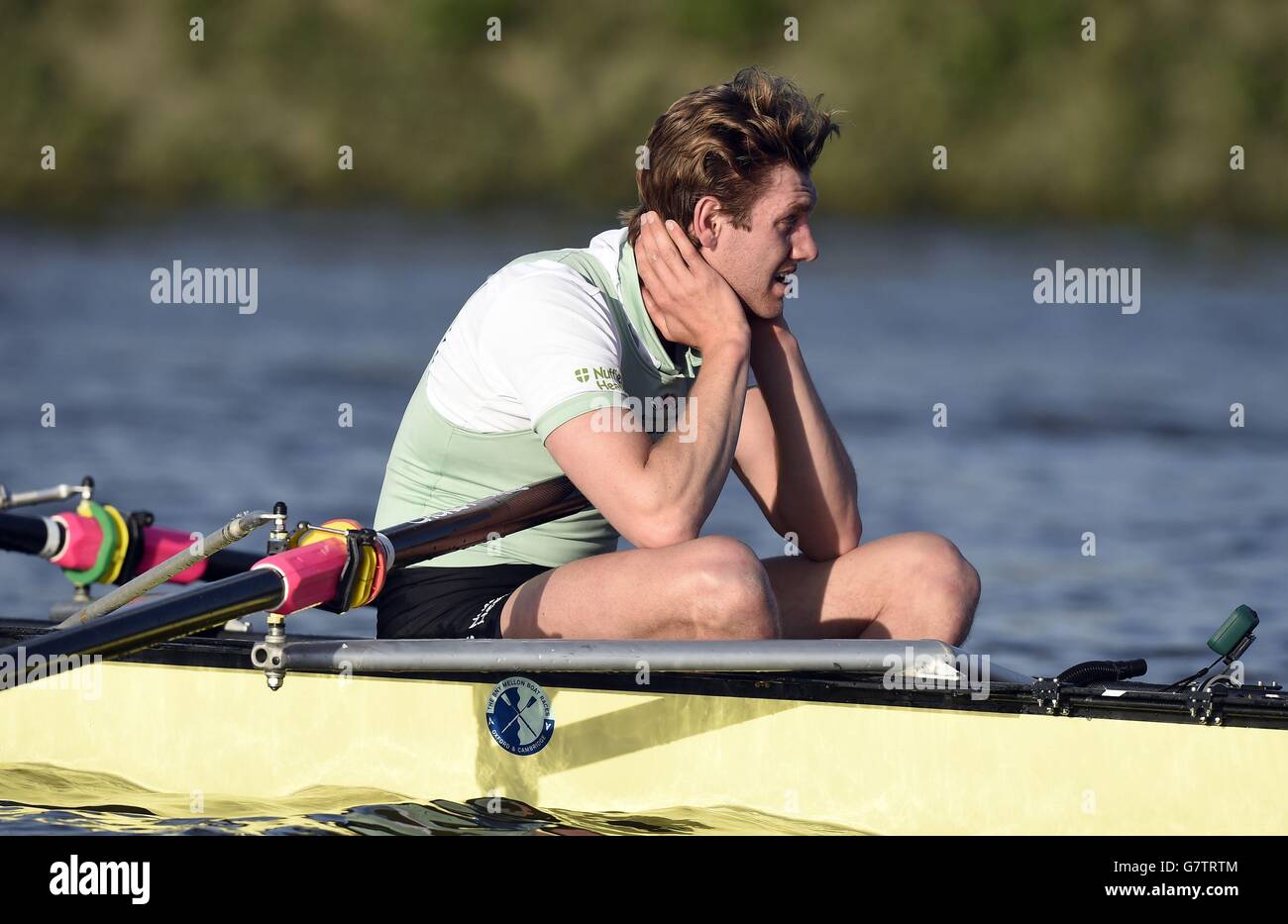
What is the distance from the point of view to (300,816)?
4488 millimetres

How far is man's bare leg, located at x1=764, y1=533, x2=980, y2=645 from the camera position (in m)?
4.36

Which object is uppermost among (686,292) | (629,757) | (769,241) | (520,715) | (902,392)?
(902,392)

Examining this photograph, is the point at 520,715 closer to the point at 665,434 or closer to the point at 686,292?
the point at 665,434

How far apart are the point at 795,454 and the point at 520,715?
0.98 m

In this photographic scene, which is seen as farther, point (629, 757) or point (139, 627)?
point (629, 757)

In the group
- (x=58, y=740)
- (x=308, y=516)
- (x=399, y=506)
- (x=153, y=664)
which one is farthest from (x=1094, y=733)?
(x=308, y=516)

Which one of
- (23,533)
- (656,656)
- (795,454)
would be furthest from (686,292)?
(23,533)

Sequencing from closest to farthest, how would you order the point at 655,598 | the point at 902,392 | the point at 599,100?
the point at 655,598 < the point at 902,392 < the point at 599,100

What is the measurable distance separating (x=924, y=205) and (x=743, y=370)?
17.3 meters

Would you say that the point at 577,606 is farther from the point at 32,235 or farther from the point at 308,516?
the point at 32,235

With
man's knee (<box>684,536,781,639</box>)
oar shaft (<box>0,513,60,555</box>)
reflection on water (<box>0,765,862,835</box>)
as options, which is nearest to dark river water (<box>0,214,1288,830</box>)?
reflection on water (<box>0,765,862,835</box>)

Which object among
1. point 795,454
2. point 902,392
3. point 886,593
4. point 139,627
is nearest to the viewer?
point 139,627

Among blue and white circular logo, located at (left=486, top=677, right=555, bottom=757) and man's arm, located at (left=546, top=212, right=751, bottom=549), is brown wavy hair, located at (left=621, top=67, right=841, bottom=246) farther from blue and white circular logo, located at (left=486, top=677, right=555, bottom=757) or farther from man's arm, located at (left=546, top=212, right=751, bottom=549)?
blue and white circular logo, located at (left=486, top=677, right=555, bottom=757)

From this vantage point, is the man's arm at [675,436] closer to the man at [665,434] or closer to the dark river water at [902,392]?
the man at [665,434]
